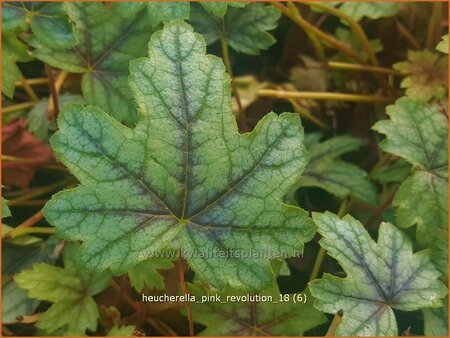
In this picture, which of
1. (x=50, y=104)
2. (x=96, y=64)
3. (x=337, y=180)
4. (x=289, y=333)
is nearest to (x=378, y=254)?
(x=289, y=333)

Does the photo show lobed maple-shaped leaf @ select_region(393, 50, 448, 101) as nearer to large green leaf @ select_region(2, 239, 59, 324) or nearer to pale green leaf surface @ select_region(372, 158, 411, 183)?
pale green leaf surface @ select_region(372, 158, 411, 183)

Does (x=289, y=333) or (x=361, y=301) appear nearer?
(x=361, y=301)

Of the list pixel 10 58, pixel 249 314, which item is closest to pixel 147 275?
pixel 249 314

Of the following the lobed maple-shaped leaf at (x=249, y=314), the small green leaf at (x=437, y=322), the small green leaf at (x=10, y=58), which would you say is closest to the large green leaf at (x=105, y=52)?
the small green leaf at (x=10, y=58)

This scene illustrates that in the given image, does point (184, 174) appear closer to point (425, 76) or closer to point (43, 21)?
point (43, 21)

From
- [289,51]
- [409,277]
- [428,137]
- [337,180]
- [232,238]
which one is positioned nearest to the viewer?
[232,238]

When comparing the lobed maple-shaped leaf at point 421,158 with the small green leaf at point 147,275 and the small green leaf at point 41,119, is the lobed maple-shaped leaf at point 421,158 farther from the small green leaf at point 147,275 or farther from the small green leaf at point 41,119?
the small green leaf at point 41,119

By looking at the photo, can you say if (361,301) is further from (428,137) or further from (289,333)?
(428,137)
